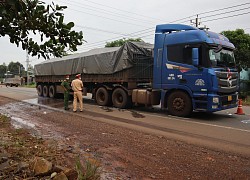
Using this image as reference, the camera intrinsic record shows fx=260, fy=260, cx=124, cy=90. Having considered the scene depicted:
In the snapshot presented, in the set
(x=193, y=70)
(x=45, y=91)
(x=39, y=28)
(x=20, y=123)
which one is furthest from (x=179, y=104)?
(x=45, y=91)

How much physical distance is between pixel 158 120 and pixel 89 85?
673 cm

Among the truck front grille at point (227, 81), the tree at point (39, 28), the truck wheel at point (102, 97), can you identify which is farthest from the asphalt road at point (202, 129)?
the tree at point (39, 28)

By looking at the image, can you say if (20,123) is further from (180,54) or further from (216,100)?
(216,100)

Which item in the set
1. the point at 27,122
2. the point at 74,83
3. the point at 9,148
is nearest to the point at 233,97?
the point at 74,83

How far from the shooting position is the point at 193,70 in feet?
30.7

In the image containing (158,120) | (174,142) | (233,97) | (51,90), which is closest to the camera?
(174,142)

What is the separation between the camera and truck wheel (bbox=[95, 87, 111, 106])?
13273 millimetres

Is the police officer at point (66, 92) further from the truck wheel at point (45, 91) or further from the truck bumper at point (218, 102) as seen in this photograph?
the truck wheel at point (45, 91)

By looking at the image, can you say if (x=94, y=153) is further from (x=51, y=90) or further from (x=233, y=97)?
(x=51, y=90)

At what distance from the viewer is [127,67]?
12.0 m

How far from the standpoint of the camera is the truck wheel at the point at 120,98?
12.2 meters

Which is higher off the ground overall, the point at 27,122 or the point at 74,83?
the point at 74,83

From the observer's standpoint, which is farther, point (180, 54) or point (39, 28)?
point (180, 54)

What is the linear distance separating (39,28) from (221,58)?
8.17 metres
